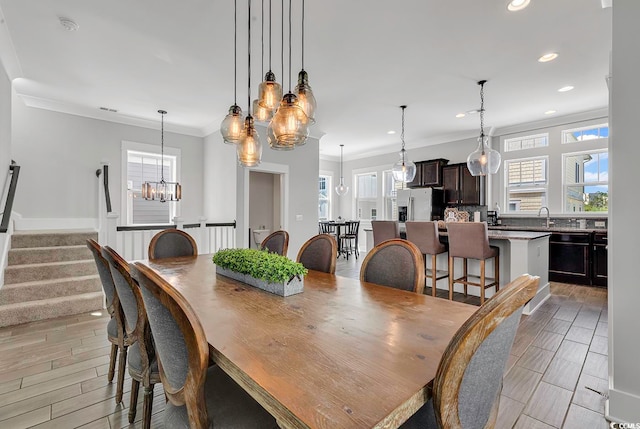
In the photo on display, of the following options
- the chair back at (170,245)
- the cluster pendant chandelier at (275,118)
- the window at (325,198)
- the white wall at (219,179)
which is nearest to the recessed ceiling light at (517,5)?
the cluster pendant chandelier at (275,118)

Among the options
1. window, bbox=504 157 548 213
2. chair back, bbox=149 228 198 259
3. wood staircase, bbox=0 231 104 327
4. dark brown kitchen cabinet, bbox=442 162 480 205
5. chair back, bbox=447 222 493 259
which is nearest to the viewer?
chair back, bbox=149 228 198 259

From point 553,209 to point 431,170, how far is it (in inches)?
94.3

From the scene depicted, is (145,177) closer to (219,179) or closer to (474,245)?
(219,179)

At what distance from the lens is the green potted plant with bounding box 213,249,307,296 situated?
1644 millimetres

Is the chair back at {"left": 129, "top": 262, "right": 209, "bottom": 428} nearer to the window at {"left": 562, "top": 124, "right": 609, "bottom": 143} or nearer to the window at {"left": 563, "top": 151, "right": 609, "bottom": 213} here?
the window at {"left": 563, "top": 151, "right": 609, "bottom": 213}

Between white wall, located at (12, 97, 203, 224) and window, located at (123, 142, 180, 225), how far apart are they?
0.57 feet

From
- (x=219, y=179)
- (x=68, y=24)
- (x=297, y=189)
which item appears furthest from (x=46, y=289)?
(x=297, y=189)

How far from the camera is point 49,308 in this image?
3383 mm

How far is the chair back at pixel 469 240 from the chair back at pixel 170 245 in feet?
9.67

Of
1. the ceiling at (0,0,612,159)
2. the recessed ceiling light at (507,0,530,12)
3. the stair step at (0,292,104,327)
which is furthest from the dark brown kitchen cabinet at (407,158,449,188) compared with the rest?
the stair step at (0,292,104,327)

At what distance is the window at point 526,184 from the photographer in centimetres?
589

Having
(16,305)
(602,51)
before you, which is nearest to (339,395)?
(16,305)

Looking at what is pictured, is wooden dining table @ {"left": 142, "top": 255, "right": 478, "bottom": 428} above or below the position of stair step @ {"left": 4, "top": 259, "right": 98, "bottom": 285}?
above

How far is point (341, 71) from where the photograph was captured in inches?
146
